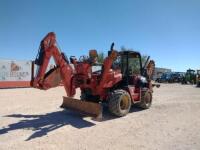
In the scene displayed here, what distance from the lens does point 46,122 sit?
9211mm

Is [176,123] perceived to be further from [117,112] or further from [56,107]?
[56,107]

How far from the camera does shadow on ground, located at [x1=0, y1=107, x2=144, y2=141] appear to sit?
8.13 m

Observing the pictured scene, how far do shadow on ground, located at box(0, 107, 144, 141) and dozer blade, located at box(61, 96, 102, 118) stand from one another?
27 cm

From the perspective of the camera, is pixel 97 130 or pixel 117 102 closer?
pixel 97 130

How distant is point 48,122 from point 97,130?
1904mm

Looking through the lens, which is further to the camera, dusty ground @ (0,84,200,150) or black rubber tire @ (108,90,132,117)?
black rubber tire @ (108,90,132,117)

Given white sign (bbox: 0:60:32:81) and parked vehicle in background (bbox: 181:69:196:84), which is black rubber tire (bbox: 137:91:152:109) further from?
parked vehicle in background (bbox: 181:69:196:84)

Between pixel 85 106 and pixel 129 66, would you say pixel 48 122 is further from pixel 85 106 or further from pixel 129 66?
pixel 129 66

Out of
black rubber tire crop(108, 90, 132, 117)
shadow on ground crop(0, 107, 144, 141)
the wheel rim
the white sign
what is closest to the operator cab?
the wheel rim

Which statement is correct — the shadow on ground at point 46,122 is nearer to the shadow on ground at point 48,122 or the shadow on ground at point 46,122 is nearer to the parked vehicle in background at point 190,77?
the shadow on ground at point 48,122

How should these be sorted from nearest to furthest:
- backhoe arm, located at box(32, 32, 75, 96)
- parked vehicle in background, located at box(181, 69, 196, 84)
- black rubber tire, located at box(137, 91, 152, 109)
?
backhoe arm, located at box(32, 32, 75, 96), black rubber tire, located at box(137, 91, 152, 109), parked vehicle in background, located at box(181, 69, 196, 84)

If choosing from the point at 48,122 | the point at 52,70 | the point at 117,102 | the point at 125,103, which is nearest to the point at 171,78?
the point at 125,103

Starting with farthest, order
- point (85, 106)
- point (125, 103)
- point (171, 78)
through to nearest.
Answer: point (171, 78) < point (125, 103) < point (85, 106)

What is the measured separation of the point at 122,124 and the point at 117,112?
110 centimetres
